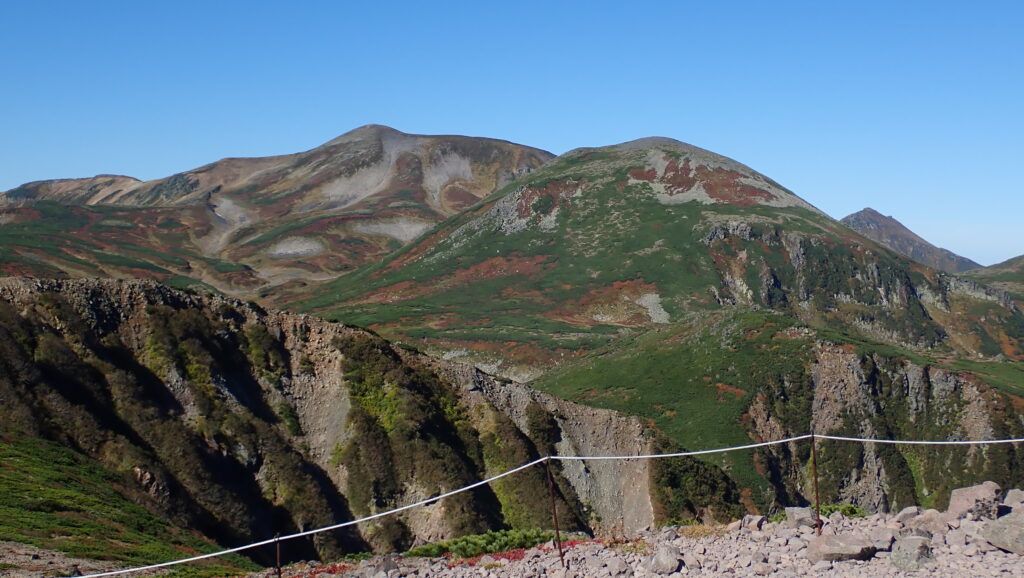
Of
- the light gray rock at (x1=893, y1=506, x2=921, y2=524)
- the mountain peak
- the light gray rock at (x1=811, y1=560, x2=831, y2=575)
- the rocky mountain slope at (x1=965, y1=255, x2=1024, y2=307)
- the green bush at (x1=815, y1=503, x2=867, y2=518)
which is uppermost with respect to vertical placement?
the mountain peak

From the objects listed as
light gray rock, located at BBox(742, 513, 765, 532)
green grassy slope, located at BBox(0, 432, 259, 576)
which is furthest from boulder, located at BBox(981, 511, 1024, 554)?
green grassy slope, located at BBox(0, 432, 259, 576)

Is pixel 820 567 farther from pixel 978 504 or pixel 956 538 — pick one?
pixel 978 504

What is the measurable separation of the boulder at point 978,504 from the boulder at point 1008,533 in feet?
6.31

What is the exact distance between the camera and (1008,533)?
15.2 m

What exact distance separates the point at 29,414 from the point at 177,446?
5315mm

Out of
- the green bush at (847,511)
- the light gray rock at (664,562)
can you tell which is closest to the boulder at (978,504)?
the green bush at (847,511)

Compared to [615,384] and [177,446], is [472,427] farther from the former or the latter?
[615,384]

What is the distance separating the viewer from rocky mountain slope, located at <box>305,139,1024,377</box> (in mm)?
111000

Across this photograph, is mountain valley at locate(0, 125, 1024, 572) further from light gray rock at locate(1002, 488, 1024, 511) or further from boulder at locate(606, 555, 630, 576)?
light gray rock at locate(1002, 488, 1024, 511)

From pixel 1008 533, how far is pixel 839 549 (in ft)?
10.4

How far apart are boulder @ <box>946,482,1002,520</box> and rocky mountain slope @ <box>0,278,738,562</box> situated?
19.3 m

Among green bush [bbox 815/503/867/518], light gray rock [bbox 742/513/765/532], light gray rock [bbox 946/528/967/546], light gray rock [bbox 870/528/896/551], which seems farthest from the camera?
green bush [bbox 815/503/867/518]

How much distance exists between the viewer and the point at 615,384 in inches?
2640

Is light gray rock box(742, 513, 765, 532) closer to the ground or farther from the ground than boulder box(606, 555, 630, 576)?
farther from the ground
